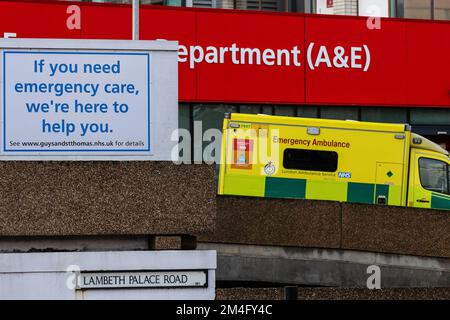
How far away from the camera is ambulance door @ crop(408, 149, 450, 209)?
21406mm

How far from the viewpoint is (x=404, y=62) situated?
31.1 meters

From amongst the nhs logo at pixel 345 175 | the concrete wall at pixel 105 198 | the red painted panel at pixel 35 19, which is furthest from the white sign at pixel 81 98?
the red painted panel at pixel 35 19

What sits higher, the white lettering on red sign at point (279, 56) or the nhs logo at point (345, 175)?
the white lettering on red sign at point (279, 56)

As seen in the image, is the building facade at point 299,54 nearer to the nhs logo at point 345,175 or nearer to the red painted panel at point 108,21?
the red painted panel at point 108,21

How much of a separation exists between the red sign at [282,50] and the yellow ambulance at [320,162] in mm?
8115

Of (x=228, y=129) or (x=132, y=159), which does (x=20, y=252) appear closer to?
(x=132, y=159)

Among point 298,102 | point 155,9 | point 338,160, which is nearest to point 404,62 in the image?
point 298,102

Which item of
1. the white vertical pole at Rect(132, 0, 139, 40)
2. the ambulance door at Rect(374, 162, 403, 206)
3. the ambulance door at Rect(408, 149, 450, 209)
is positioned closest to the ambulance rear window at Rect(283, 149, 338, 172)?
the ambulance door at Rect(374, 162, 403, 206)

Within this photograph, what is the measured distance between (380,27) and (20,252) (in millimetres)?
23624

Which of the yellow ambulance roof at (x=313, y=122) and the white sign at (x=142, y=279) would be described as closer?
the white sign at (x=142, y=279)

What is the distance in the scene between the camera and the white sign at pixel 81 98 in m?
8.60

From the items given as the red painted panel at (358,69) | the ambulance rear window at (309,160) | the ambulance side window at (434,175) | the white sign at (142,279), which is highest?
the red painted panel at (358,69)

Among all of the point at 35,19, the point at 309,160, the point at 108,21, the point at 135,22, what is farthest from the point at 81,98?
the point at 108,21

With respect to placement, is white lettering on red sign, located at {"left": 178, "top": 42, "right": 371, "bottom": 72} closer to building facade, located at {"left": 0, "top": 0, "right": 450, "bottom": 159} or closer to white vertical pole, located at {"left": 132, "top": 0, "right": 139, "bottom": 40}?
building facade, located at {"left": 0, "top": 0, "right": 450, "bottom": 159}
